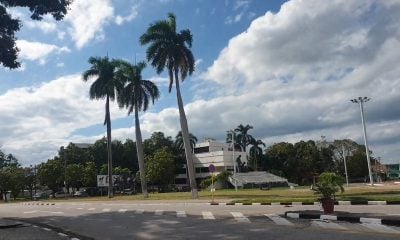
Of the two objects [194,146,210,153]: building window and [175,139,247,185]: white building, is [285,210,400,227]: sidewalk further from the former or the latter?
[194,146,210,153]: building window

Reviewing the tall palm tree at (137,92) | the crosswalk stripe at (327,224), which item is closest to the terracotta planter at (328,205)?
the crosswalk stripe at (327,224)

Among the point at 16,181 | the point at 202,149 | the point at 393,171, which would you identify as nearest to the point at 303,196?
the point at 16,181

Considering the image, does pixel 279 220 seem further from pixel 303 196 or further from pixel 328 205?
pixel 303 196

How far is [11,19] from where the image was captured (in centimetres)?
2391

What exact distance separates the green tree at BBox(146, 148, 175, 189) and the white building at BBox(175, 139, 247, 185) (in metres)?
11.7

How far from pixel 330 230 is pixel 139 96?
47796 millimetres

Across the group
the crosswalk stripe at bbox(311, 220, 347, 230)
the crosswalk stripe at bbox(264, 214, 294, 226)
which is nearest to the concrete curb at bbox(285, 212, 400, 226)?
the crosswalk stripe at bbox(264, 214, 294, 226)

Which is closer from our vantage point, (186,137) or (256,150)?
(186,137)

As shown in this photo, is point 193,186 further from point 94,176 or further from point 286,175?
point 286,175

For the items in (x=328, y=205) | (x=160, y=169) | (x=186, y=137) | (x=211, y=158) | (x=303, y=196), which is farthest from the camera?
(x=211, y=158)

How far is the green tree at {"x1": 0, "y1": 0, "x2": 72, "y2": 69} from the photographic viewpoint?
→ 926 inches

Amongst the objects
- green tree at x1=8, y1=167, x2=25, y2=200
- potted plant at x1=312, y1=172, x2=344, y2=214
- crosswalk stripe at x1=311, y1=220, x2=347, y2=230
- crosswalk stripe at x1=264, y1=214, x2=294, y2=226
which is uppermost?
green tree at x1=8, y1=167, x2=25, y2=200

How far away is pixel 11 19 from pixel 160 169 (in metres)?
81.9

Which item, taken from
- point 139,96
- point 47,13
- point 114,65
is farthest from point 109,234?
point 114,65
